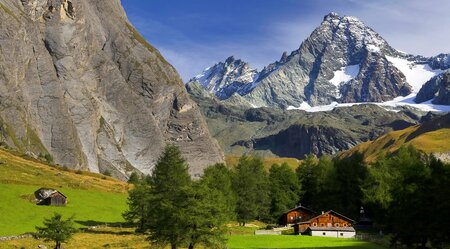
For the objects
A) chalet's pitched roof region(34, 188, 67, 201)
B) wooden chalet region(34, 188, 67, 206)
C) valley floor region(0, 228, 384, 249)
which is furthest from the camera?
chalet's pitched roof region(34, 188, 67, 201)

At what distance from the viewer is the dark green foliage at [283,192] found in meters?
133

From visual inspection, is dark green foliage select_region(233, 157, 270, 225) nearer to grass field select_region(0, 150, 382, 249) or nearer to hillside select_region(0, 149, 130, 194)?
grass field select_region(0, 150, 382, 249)

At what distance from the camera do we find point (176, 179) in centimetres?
8975

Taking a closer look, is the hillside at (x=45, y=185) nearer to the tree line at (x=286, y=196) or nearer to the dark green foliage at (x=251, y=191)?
the tree line at (x=286, y=196)

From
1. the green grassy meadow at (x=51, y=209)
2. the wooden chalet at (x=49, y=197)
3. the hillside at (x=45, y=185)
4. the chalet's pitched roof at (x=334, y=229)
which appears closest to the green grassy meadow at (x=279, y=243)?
the chalet's pitched roof at (x=334, y=229)

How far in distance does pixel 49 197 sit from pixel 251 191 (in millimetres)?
46000

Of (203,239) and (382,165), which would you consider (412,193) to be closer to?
(203,239)

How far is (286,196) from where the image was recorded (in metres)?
133

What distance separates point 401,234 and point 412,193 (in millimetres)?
5367

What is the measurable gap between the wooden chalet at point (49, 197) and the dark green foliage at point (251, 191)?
39896mm

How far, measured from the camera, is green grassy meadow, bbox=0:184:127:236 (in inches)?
3671

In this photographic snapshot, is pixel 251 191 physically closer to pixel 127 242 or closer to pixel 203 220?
pixel 127 242

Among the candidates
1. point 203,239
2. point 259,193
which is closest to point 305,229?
point 259,193

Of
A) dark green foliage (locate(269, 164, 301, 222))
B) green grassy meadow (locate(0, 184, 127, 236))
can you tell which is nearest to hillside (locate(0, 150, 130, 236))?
green grassy meadow (locate(0, 184, 127, 236))
